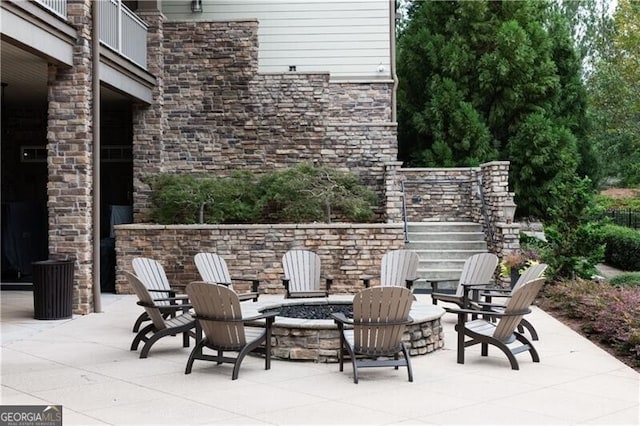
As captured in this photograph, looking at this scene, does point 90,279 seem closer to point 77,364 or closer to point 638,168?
point 77,364

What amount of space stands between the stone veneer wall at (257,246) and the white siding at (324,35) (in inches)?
191

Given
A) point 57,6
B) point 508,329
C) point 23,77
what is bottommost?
point 508,329

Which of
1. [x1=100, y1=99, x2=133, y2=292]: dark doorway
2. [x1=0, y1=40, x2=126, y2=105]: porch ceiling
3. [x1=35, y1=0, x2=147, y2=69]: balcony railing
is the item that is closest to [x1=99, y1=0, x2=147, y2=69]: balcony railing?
[x1=35, y1=0, x2=147, y2=69]: balcony railing

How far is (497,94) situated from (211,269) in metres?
11.1

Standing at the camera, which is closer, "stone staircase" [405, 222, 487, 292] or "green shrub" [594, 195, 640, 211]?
"stone staircase" [405, 222, 487, 292]

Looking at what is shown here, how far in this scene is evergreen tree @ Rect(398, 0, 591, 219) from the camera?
695 inches

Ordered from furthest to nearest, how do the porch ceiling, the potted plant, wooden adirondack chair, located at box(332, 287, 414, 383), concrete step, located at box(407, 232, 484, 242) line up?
concrete step, located at box(407, 232, 484, 242)
the potted plant
the porch ceiling
wooden adirondack chair, located at box(332, 287, 414, 383)

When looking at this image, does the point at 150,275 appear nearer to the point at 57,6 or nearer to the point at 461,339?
the point at 57,6

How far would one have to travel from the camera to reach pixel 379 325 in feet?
20.6

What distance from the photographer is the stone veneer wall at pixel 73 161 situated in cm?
1012

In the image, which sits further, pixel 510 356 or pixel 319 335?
pixel 319 335

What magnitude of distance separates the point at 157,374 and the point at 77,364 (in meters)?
0.97

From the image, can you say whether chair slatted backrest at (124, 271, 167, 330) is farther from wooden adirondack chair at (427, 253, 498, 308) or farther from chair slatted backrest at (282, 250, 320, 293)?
wooden adirondack chair at (427, 253, 498, 308)

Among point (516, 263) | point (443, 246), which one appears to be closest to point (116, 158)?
point (443, 246)
